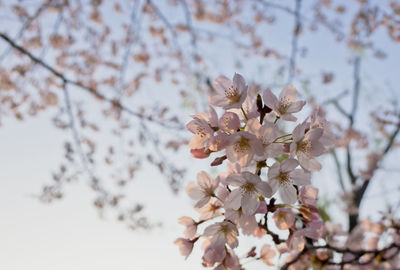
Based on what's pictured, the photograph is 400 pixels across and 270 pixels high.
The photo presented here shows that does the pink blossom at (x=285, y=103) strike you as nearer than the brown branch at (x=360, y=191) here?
Yes

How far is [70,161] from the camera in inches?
211

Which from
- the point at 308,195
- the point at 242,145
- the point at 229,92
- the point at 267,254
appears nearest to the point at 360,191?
the point at 267,254

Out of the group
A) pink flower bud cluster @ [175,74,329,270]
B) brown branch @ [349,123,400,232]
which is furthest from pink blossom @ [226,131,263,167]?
brown branch @ [349,123,400,232]

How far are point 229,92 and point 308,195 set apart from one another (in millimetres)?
504

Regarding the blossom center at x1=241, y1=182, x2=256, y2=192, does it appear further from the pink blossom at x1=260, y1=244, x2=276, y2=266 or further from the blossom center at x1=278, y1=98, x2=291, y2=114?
the pink blossom at x1=260, y1=244, x2=276, y2=266

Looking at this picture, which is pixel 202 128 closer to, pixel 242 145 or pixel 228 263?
pixel 242 145

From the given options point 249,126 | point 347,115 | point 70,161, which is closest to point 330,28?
point 347,115

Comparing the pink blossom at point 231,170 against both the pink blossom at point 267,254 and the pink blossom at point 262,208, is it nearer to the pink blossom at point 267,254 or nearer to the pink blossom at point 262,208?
the pink blossom at point 262,208

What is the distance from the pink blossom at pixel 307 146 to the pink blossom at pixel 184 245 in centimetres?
57

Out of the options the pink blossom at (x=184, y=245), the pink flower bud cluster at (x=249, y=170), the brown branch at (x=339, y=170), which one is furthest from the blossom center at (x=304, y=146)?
the brown branch at (x=339, y=170)

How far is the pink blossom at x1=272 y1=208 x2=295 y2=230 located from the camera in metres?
1.12

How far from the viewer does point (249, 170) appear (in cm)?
107

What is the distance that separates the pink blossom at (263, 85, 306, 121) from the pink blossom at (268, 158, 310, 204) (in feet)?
0.68

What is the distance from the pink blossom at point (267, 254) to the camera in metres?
1.44
